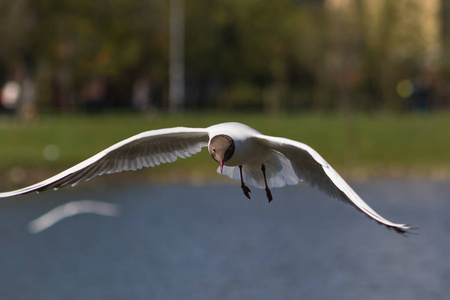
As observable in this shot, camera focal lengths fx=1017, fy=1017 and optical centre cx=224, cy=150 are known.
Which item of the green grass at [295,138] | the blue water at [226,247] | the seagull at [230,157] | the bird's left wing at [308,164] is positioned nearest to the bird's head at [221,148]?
the seagull at [230,157]

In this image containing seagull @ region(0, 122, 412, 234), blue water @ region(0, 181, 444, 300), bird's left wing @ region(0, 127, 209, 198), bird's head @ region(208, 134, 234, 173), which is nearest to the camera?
bird's head @ region(208, 134, 234, 173)

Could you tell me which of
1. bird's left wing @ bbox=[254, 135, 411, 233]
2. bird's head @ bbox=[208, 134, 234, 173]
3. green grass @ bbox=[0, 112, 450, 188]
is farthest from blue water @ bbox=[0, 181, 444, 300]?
bird's head @ bbox=[208, 134, 234, 173]

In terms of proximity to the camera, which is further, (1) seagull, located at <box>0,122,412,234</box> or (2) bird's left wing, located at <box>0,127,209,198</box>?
(2) bird's left wing, located at <box>0,127,209,198</box>

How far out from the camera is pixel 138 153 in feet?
27.4

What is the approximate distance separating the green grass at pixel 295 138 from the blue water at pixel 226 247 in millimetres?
1319

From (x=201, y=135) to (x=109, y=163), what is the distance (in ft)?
2.51

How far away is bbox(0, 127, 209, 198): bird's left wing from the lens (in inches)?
301

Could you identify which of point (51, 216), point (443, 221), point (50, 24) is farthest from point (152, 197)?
point (50, 24)

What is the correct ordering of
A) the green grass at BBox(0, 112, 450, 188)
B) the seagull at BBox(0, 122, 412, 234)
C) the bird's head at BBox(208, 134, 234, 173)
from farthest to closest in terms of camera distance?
the green grass at BBox(0, 112, 450, 188), the seagull at BBox(0, 122, 412, 234), the bird's head at BBox(208, 134, 234, 173)

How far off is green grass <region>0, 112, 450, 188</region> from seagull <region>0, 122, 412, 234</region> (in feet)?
73.0

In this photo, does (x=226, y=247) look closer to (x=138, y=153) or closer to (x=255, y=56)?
(x=138, y=153)

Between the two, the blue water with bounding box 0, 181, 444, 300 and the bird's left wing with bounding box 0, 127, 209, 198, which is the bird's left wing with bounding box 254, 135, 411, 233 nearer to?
the bird's left wing with bounding box 0, 127, 209, 198

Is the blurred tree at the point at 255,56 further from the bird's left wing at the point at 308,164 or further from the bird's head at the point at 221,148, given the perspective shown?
the bird's head at the point at 221,148

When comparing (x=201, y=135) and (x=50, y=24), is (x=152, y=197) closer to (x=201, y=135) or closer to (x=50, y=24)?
(x=50, y=24)
